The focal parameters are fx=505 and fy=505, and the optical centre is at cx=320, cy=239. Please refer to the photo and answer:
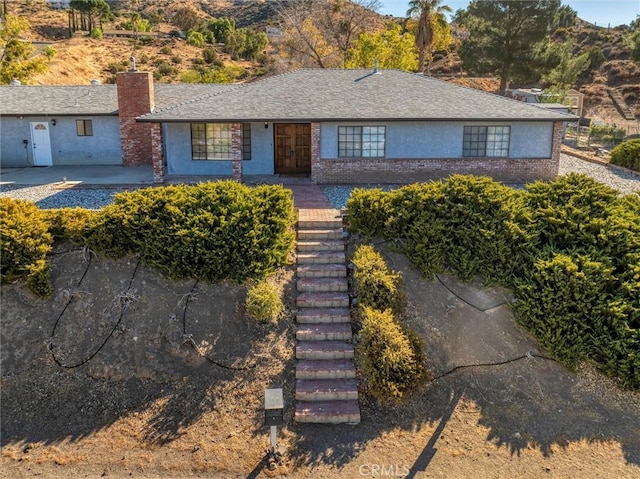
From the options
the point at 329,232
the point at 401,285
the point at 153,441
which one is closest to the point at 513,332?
the point at 401,285

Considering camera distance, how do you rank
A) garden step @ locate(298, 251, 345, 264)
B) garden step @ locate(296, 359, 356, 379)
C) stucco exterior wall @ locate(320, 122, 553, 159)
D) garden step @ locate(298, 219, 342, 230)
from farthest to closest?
stucco exterior wall @ locate(320, 122, 553, 159), garden step @ locate(298, 219, 342, 230), garden step @ locate(298, 251, 345, 264), garden step @ locate(296, 359, 356, 379)

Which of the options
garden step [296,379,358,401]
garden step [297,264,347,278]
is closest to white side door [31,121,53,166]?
garden step [297,264,347,278]

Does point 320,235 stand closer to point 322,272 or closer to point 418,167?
point 322,272

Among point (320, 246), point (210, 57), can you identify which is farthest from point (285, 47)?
point (320, 246)

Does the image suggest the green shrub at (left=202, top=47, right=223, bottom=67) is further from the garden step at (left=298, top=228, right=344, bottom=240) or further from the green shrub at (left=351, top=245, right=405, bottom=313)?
the green shrub at (left=351, top=245, right=405, bottom=313)

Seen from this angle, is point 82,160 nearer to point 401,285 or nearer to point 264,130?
point 264,130

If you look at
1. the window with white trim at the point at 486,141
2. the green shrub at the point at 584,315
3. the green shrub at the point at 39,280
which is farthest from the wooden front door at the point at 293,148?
the green shrub at the point at 584,315
